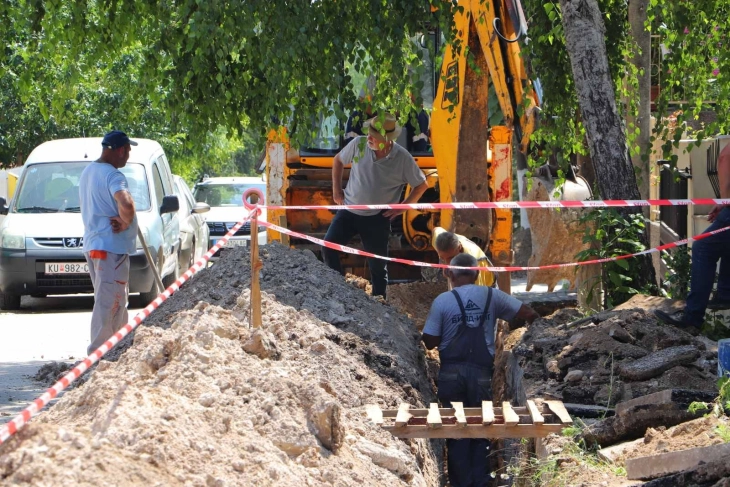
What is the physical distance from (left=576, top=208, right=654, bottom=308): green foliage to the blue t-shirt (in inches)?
157

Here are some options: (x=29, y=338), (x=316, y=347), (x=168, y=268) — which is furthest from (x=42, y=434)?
(x=168, y=268)

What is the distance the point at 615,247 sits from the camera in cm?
959

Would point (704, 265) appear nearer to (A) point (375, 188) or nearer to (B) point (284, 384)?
(A) point (375, 188)

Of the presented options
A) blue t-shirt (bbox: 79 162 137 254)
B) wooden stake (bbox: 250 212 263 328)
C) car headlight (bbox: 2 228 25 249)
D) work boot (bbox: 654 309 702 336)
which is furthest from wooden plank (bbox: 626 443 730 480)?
car headlight (bbox: 2 228 25 249)

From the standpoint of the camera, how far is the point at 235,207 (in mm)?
22188

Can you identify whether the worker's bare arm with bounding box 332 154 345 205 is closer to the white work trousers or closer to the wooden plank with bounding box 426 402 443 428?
the white work trousers

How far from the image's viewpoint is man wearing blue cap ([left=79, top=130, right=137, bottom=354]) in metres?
8.61

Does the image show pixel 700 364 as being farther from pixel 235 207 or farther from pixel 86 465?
pixel 235 207

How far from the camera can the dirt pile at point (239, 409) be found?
13.3ft

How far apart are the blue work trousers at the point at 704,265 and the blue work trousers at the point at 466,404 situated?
1.91 m

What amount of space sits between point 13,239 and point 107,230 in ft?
18.1

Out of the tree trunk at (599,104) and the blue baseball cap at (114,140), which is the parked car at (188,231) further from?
the tree trunk at (599,104)

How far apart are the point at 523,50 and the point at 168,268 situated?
20.5 ft

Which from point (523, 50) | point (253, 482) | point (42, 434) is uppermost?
point (523, 50)
